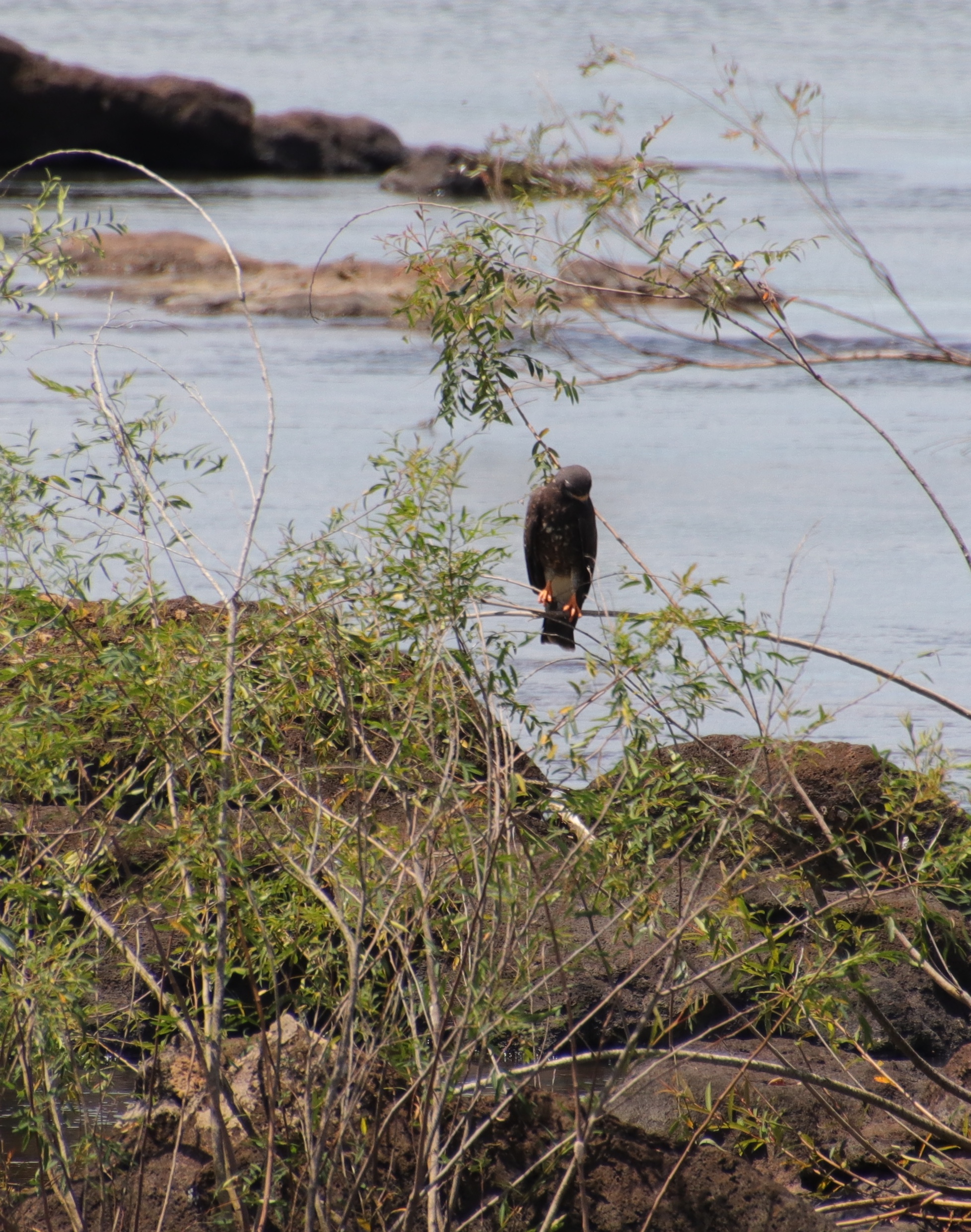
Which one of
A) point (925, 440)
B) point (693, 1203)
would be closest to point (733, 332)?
point (925, 440)

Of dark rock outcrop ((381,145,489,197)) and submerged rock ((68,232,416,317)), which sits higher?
dark rock outcrop ((381,145,489,197))

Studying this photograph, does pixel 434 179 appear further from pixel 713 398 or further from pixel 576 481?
pixel 576 481

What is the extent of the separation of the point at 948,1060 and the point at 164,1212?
2494 mm

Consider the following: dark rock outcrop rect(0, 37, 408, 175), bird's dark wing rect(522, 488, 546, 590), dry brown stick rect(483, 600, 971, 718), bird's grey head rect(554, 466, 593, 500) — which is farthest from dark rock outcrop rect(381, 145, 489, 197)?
dry brown stick rect(483, 600, 971, 718)

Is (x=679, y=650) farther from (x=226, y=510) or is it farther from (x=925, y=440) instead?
(x=925, y=440)

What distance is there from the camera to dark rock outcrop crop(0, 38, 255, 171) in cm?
2884

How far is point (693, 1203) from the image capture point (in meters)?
3.45

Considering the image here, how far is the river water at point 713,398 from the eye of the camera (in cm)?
834

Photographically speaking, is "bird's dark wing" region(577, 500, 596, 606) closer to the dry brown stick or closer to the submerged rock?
the dry brown stick

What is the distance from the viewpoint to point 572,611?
459 cm

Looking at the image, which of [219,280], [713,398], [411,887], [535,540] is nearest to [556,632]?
[535,540]

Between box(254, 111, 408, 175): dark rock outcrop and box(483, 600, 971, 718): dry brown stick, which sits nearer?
box(483, 600, 971, 718): dry brown stick

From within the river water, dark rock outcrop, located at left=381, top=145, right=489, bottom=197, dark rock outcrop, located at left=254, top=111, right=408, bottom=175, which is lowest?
the river water

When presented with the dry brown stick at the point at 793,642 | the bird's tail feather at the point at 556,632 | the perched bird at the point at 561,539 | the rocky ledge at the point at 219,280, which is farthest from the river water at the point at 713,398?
the perched bird at the point at 561,539
